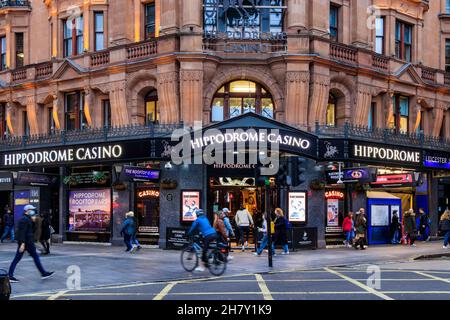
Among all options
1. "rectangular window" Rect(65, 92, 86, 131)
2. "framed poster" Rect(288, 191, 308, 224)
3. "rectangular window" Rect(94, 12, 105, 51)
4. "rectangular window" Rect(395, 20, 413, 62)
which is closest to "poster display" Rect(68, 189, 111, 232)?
"rectangular window" Rect(65, 92, 86, 131)

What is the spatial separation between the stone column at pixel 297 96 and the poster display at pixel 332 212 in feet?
12.2

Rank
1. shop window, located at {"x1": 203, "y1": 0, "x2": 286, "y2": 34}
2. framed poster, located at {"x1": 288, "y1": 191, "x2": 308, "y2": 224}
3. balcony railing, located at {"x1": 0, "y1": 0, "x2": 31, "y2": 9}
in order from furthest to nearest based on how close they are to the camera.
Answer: balcony railing, located at {"x1": 0, "y1": 0, "x2": 31, "y2": 9} → shop window, located at {"x1": 203, "y1": 0, "x2": 286, "y2": 34} → framed poster, located at {"x1": 288, "y1": 191, "x2": 308, "y2": 224}

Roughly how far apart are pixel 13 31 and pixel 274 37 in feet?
49.5

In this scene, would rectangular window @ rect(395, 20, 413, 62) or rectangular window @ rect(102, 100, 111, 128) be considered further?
rectangular window @ rect(395, 20, 413, 62)

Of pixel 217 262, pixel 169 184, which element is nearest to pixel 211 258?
pixel 217 262

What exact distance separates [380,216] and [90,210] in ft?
43.1

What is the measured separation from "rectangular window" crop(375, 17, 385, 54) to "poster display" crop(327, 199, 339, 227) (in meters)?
8.22

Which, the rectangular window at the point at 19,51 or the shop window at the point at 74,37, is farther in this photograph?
the rectangular window at the point at 19,51

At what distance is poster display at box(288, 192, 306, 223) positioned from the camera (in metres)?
24.9

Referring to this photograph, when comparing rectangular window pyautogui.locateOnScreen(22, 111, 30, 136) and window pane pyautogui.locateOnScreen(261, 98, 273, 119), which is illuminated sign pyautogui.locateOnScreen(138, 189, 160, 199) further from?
rectangular window pyautogui.locateOnScreen(22, 111, 30, 136)

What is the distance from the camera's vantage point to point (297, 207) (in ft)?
82.0

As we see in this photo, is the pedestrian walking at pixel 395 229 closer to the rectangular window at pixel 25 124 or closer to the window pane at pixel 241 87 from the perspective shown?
the window pane at pixel 241 87

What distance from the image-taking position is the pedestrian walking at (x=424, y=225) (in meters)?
29.5

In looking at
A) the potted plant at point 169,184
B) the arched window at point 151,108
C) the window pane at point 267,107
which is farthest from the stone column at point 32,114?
the window pane at point 267,107
